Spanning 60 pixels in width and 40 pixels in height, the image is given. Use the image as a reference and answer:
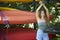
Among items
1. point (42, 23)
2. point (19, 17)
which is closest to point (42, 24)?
point (42, 23)

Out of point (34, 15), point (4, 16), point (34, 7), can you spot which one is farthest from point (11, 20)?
point (34, 7)

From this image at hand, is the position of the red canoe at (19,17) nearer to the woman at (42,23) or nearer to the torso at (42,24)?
the woman at (42,23)

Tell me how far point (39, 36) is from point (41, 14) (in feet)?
2.03

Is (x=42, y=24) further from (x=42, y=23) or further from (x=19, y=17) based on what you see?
(x=19, y=17)

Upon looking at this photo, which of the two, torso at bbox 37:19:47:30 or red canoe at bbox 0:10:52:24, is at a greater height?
red canoe at bbox 0:10:52:24

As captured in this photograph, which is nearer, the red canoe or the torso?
the torso

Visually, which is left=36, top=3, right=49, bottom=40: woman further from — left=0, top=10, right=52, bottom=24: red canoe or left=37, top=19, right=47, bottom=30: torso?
left=0, top=10, right=52, bottom=24: red canoe

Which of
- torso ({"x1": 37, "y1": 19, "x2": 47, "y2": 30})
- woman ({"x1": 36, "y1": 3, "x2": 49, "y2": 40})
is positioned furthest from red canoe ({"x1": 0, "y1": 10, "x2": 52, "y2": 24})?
torso ({"x1": 37, "y1": 19, "x2": 47, "y2": 30})

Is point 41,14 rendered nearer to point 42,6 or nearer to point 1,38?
Answer: point 42,6

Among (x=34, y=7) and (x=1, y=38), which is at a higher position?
(x=34, y=7)

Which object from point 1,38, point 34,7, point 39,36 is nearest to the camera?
point 39,36

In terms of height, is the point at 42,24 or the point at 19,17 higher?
the point at 19,17

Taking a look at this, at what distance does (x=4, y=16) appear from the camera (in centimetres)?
833

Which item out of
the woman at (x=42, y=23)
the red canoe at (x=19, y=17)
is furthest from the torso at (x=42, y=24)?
the red canoe at (x=19, y=17)
